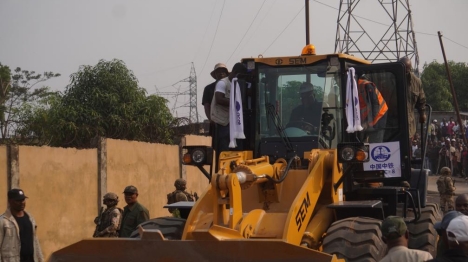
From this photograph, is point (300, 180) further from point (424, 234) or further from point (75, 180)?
point (75, 180)

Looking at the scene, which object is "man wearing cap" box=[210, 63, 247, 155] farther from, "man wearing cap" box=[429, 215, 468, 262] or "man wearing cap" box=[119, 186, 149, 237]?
"man wearing cap" box=[429, 215, 468, 262]

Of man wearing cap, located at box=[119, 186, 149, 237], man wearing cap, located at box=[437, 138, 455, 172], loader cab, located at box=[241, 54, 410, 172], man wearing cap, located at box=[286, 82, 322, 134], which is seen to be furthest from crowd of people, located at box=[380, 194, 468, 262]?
man wearing cap, located at box=[437, 138, 455, 172]

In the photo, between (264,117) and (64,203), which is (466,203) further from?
(64,203)

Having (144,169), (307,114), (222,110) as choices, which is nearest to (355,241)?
(307,114)

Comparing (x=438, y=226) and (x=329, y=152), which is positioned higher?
(x=329, y=152)

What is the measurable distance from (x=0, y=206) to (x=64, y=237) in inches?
77.7

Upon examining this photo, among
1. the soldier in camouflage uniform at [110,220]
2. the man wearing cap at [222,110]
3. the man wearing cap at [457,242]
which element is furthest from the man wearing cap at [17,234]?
the man wearing cap at [457,242]

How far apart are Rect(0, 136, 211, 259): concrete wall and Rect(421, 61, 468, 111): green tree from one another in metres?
34.4

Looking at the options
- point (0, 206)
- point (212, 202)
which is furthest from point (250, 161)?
point (0, 206)

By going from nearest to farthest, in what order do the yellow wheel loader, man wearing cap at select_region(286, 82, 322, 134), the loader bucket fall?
the loader bucket
the yellow wheel loader
man wearing cap at select_region(286, 82, 322, 134)

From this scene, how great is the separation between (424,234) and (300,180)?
1.99 metres

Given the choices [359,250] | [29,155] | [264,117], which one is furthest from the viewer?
[29,155]

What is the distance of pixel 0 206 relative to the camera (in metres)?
13.8

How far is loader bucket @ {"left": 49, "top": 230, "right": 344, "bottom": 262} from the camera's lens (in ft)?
25.0
